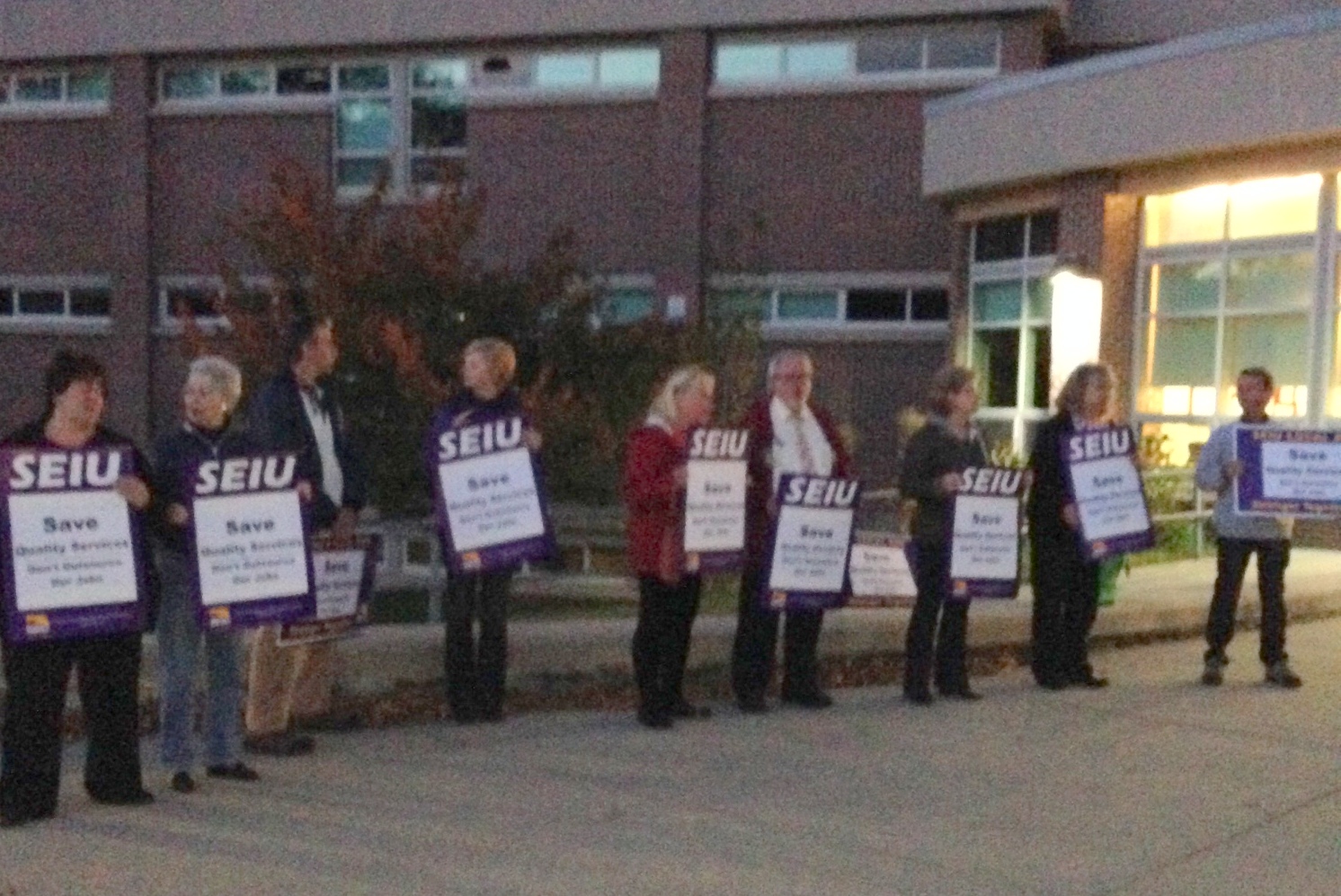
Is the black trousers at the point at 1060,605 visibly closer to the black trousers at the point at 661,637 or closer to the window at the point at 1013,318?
the black trousers at the point at 661,637

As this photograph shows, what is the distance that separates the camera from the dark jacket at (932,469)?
27.5ft

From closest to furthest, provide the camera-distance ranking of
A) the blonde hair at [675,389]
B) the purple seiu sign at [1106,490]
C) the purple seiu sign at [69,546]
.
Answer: the purple seiu sign at [69,546] < the blonde hair at [675,389] < the purple seiu sign at [1106,490]

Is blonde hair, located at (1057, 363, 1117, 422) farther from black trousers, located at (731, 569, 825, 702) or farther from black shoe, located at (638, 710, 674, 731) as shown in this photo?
black shoe, located at (638, 710, 674, 731)

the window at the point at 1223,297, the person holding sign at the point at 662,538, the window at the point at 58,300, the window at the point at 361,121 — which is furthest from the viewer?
the window at the point at 58,300

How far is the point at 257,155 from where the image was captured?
25609 millimetres

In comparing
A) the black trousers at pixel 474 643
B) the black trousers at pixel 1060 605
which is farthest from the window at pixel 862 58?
the black trousers at pixel 474 643

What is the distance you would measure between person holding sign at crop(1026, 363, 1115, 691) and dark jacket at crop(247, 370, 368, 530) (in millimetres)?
3694

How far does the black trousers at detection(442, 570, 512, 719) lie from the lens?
762cm

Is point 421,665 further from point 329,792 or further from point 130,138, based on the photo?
point 130,138

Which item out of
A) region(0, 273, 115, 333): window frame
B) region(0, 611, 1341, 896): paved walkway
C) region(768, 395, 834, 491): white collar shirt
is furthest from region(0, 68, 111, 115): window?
region(0, 611, 1341, 896): paved walkway

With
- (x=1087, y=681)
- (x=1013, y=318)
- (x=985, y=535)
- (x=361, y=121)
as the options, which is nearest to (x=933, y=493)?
(x=985, y=535)

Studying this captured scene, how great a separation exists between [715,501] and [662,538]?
33 centimetres

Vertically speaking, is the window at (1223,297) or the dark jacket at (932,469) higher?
the window at (1223,297)

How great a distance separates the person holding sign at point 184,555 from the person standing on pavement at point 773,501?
2631 mm
